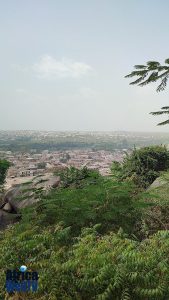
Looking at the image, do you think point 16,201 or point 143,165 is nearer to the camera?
point 16,201

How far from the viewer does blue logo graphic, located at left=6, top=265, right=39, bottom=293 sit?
15.5 feet

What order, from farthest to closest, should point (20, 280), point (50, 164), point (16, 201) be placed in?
point (50, 164) < point (16, 201) < point (20, 280)

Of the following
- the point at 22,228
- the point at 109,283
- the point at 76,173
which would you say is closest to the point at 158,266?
the point at 109,283

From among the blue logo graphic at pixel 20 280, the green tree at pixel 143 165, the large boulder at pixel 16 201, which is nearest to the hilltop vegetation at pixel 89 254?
the blue logo graphic at pixel 20 280

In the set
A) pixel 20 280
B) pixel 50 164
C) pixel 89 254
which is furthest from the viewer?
pixel 50 164

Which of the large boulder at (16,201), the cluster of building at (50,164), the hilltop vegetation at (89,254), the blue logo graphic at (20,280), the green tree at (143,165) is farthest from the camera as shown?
the cluster of building at (50,164)

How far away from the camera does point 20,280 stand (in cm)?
480

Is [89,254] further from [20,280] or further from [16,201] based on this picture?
[16,201]

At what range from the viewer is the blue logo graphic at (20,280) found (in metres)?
4.74

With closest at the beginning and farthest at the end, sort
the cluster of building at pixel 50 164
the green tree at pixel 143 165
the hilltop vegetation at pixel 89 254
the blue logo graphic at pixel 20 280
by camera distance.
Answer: the blue logo graphic at pixel 20 280, the hilltop vegetation at pixel 89 254, the green tree at pixel 143 165, the cluster of building at pixel 50 164

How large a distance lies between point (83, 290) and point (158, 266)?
1374 millimetres

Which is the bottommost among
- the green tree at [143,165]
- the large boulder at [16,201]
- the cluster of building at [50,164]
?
the cluster of building at [50,164]

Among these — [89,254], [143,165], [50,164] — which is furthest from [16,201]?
[50,164]

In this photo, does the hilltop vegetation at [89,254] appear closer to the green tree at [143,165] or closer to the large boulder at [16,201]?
the large boulder at [16,201]
